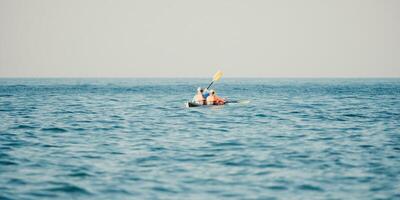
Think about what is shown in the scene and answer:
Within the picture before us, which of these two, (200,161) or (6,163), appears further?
(200,161)

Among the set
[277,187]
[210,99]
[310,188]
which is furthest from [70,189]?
[210,99]

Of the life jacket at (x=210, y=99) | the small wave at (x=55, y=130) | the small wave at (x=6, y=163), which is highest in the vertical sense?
the life jacket at (x=210, y=99)

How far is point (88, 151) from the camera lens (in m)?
19.2

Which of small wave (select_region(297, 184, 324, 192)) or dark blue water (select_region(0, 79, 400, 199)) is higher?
dark blue water (select_region(0, 79, 400, 199))

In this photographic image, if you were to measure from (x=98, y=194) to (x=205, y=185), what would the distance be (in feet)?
9.83

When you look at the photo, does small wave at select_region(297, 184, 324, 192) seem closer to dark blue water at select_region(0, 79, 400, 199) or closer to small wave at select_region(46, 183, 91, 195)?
dark blue water at select_region(0, 79, 400, 199)

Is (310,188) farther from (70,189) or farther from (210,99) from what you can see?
(210,99)

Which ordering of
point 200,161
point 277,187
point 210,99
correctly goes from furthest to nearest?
point 210,99
point 200,161
point 277,187

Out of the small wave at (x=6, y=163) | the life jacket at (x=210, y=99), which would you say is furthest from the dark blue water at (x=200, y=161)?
the life jacket at (x=210, y=99)

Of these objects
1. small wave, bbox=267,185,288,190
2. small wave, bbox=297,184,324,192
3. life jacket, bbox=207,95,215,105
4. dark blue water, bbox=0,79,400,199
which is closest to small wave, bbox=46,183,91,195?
dark blue water, bbox=0,79,400,199

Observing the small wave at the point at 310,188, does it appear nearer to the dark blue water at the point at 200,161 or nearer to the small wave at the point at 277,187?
the dark blue water at the point at 200,161

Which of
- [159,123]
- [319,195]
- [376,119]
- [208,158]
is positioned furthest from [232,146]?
[376,119]

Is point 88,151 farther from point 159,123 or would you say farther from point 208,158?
point 159,123

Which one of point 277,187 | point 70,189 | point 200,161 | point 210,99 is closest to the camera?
point 70,189
